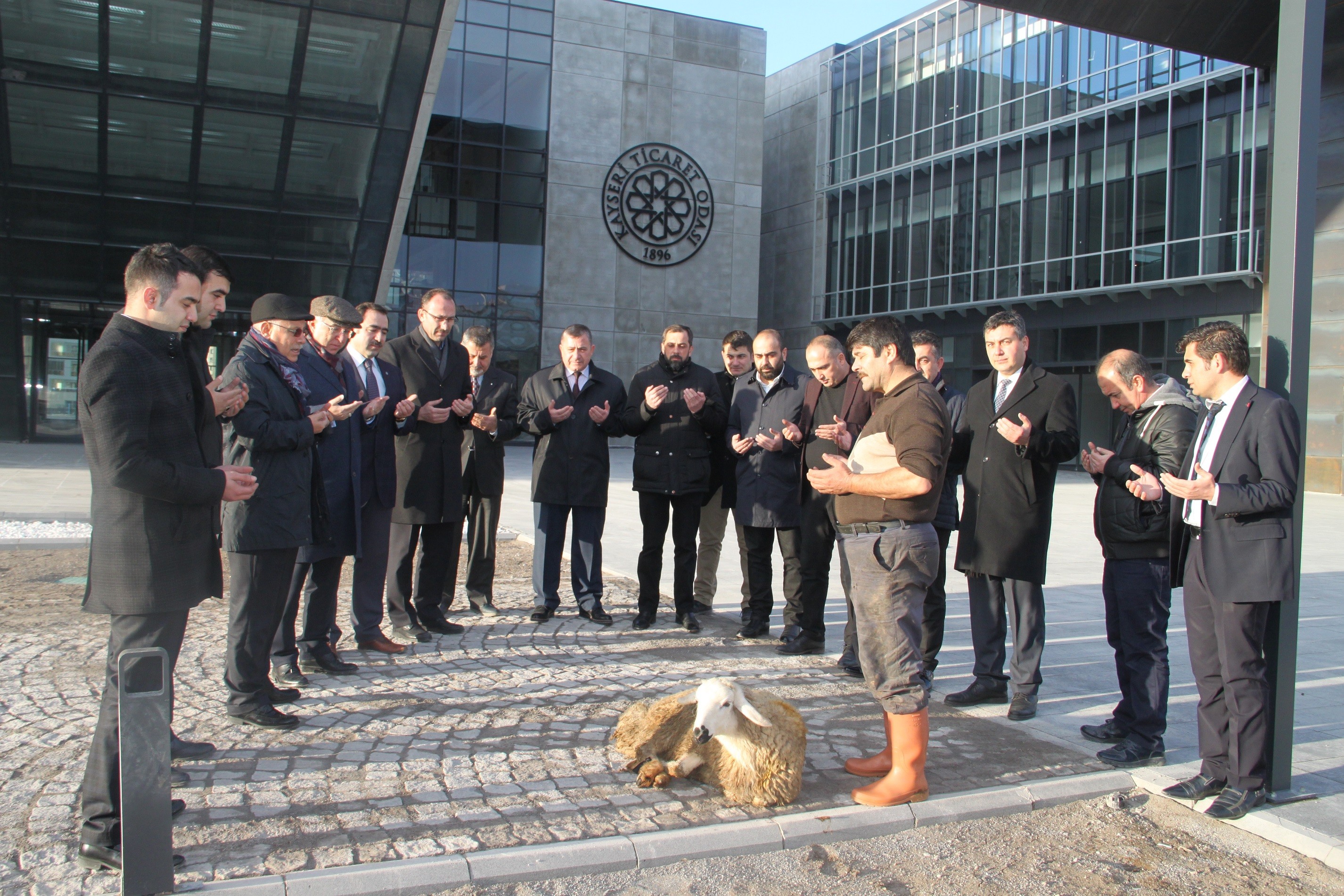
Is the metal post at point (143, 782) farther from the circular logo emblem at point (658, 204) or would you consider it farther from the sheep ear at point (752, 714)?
the circular logo emblem at point (658, 204)

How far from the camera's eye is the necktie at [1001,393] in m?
5.41

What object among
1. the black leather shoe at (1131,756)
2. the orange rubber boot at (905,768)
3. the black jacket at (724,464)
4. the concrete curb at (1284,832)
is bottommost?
the concrete curb at (1284,832)

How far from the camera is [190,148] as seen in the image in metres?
19.2

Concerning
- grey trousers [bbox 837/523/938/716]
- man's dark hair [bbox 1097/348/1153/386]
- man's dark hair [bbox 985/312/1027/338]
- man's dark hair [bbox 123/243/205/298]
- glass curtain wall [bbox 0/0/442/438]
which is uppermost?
glass curtain wall [bbox 0/0/442/438]

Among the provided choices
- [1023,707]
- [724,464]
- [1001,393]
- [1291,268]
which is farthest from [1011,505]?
[724,464]

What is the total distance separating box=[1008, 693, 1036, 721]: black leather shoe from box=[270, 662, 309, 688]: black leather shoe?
3751 mm

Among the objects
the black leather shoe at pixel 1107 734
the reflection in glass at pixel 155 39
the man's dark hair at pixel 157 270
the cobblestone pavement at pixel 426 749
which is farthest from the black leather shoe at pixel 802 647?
the reflection in glass at pixel 155 39

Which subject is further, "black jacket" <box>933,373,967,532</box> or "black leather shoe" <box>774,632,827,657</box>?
"black leather shoe" <box>774,632,827,657</box>


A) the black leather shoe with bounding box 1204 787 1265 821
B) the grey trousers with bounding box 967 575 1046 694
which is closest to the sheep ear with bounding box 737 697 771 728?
the black leather shoe with bounding box 1204 787 1265 821

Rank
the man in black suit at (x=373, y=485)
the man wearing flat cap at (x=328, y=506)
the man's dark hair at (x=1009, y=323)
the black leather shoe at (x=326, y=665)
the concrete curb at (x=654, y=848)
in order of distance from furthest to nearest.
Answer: the man in black suit at (x=373, y=485), the black leather shoe at (x=326, y=665), the man wearing flat cap at (x=328, y=506), the man's dark hair at (x=1009, y=323), the concrete curb at (x=654, y=848)

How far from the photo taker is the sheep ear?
3852 millimetres

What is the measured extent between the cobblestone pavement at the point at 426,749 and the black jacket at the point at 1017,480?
85cm

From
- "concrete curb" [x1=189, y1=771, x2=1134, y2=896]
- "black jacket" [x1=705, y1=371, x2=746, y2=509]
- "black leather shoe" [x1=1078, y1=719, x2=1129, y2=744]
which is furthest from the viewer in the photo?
"black jacket" [x1=705, y1=371, x2=746, y2=509]

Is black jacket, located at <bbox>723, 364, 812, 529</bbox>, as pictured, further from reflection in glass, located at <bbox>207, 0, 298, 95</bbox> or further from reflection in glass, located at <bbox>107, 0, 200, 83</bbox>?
reflection in glass, located at <bbox>107, 0, 200, 83</bbox>
